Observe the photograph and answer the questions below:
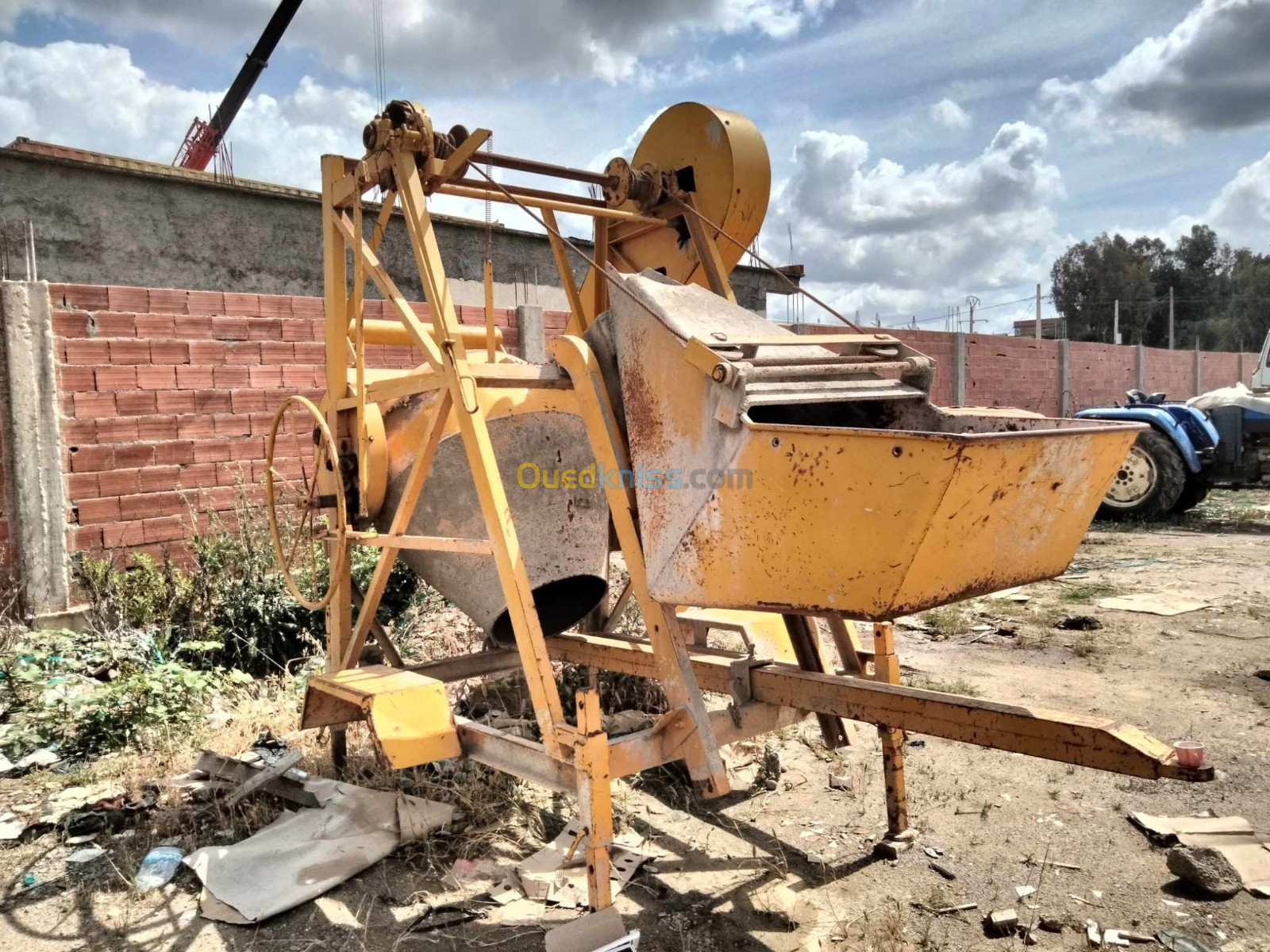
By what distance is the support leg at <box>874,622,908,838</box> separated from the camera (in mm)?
3023

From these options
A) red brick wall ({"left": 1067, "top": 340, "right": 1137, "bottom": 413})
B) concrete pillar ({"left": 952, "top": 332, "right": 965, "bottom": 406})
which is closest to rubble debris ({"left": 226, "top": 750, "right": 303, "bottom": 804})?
concrete pillar ({"left": 952, "top": 332, "right": 965, "bottom": 406})

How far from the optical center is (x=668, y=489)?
96.3 inches

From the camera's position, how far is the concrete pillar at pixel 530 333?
679 cm

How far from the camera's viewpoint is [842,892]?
2.85m

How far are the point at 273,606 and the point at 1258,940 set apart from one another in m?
4.54

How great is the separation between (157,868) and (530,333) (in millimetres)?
4554

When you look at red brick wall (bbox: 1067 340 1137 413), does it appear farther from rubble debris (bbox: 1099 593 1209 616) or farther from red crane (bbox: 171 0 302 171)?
red crane (bbox: 171 0 302 171)

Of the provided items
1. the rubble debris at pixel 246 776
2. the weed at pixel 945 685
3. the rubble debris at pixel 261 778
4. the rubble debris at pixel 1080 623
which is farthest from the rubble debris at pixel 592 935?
the rubble debris at pixel 1080 623

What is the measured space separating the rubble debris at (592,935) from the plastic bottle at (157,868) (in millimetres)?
1456

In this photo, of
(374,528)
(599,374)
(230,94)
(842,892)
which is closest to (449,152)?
(599,374)

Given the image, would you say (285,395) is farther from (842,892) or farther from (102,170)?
(102,170)

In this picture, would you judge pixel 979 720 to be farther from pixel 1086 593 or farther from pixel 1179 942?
pixel 1086 593

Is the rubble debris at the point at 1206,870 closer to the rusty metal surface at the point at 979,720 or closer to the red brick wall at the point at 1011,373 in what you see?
the rusty metal surface at the point at 979,720

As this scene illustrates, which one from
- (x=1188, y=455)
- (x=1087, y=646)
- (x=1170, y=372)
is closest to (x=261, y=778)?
(x=1087, y=646)
